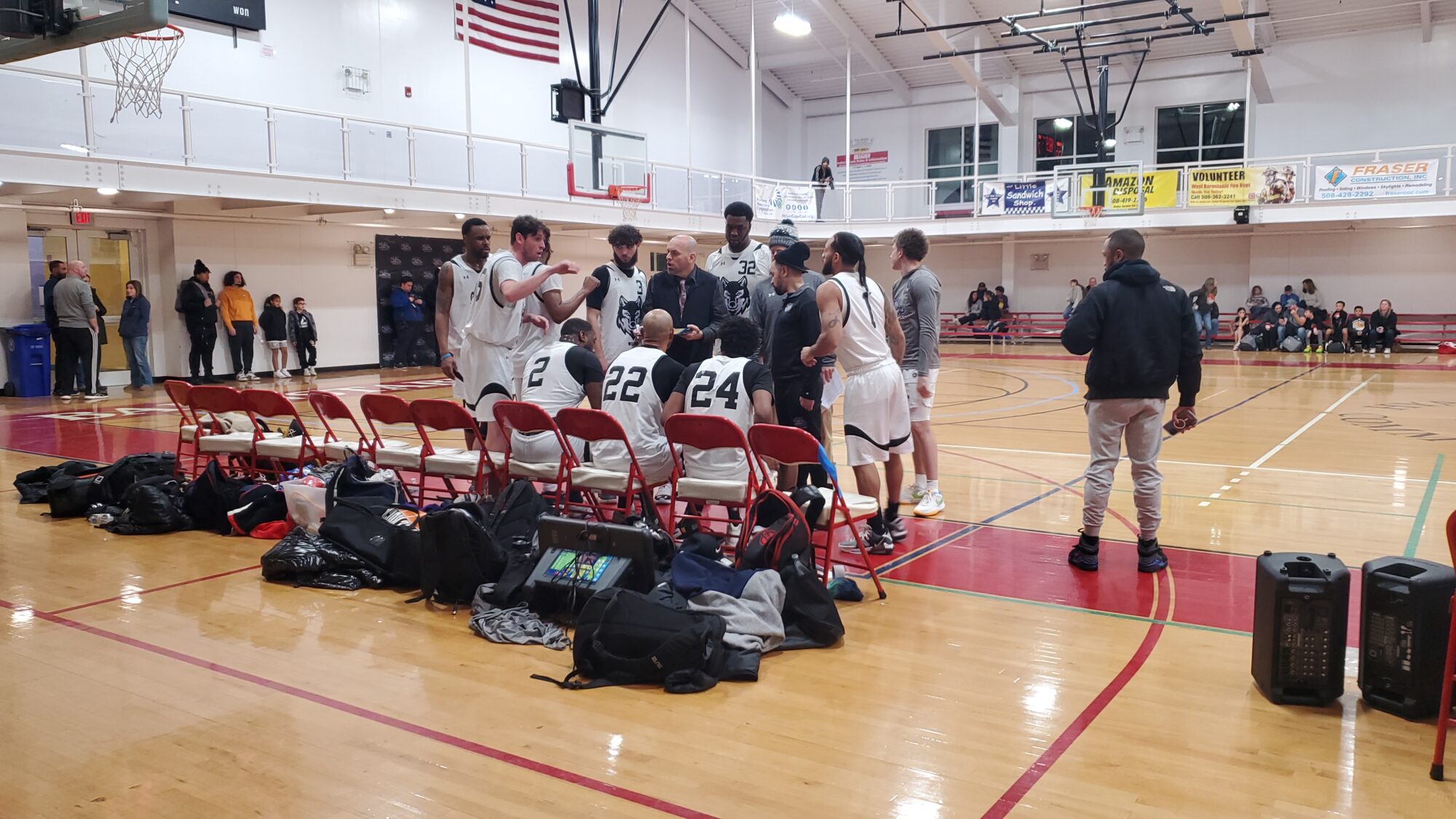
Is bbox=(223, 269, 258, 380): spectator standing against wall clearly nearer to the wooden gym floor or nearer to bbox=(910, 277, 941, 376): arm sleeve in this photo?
the wooden gym floor

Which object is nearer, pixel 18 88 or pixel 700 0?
pixel 18 88

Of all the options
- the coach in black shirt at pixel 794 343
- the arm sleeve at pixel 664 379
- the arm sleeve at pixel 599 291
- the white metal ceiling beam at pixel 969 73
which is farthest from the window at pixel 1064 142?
the arm sleeve at pixel 664 379

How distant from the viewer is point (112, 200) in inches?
593

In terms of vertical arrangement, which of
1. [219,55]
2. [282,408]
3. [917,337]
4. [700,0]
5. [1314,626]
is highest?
[700,0]

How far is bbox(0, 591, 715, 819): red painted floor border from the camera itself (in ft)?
9.20

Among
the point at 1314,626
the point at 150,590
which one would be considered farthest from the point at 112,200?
the point at 1314,626

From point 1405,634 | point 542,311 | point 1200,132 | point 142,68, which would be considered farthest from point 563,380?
point 1200,132

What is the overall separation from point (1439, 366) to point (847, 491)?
49.3ft

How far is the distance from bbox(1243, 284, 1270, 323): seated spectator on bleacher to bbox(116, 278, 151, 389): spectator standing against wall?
2131cm

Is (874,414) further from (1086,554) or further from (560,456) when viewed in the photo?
(560,456)

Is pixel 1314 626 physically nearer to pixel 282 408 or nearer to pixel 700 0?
pixel 282 408

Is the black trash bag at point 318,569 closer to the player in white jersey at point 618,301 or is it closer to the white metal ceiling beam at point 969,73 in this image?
the player in white jersey at point 618,301

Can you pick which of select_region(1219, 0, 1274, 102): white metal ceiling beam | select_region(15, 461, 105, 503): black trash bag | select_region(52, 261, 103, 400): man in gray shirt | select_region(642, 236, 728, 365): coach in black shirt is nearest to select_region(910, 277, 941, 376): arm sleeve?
select_region(642, 236, 728, 365): coach in black shirt

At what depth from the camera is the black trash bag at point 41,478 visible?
6980mm
